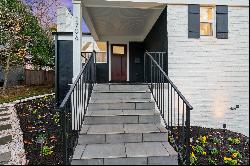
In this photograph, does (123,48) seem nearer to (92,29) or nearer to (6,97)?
(92,29)

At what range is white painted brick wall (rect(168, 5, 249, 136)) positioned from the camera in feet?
22.9

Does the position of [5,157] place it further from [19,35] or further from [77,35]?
[19,35]

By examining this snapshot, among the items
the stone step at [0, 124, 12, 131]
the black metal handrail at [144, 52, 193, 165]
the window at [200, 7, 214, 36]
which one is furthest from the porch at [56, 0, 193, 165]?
the stone step at [0, 124, 12, 131]

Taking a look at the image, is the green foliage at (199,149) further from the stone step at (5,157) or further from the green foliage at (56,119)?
the green foliage at (56,119)

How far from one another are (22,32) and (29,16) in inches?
44.6

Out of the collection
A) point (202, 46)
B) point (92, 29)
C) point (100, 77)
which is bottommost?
point (100, 77)

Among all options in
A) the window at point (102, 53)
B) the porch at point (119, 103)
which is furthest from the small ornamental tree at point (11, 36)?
the porch at point (119, 103)

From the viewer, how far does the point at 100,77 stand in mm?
12109

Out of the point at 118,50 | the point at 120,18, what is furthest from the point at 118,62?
the point at 120,18

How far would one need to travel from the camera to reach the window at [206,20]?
7203 millimetres

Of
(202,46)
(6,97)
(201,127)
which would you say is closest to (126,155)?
(201,127)

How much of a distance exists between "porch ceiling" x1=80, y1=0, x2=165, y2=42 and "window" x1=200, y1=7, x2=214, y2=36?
1.28 meters

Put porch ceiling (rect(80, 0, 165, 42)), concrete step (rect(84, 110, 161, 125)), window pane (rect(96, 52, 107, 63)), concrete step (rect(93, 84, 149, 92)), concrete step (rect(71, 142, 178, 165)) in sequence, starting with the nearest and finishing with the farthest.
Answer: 1. concrete step (rect(71, 142, 178, 165))
2. concrete step (rect(84, 110, 161, 125))
3. concrete step (rect(93, 84, 149, 92))
4. porch ceiling (rect(80, 0, 165, 42))
5. window pane (rect(96, 52, 107, 63))

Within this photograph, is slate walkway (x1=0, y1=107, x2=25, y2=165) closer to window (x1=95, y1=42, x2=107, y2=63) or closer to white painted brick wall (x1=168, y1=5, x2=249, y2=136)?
white painted brick wall (x1=168, y1=5, x2=249, y2=136)
